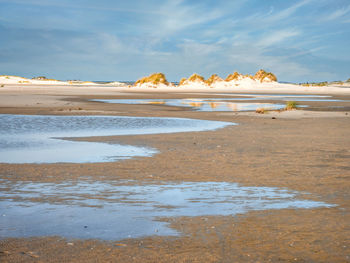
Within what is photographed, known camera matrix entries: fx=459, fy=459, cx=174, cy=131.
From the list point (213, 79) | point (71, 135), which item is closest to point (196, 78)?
point (213, 79)

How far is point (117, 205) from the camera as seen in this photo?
714cm

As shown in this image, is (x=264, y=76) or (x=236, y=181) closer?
(x=236, y=181)

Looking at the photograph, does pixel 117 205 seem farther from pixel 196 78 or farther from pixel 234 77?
pixel 196 78

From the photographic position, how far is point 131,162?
1093 cm

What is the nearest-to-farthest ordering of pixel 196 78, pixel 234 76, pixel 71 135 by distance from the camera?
pixel 71 135 < pixel 234 76 < pixel 196 78

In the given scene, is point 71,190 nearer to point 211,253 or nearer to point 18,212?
point 18,212

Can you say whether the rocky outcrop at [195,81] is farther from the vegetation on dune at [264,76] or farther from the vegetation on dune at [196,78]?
the vegetation on dune at [264,76]

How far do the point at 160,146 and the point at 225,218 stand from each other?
7.36 m

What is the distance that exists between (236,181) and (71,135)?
9.07 metres

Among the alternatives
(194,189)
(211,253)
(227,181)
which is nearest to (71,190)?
(194,189)

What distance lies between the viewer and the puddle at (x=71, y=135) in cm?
1176

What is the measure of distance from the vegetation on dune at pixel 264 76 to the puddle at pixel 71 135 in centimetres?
9620

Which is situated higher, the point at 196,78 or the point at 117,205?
the point at 196,78

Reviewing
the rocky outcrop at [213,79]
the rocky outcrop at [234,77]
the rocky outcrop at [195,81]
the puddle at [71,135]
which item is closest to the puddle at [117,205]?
the puddle at [71,135]
